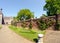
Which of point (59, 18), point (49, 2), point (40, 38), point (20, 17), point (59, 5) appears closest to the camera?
point (40, 38)

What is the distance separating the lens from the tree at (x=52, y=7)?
156 feet

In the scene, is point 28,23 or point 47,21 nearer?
point 47,21

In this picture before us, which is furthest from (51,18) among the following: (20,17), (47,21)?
(20,17)

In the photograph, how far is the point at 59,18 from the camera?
1118 inches

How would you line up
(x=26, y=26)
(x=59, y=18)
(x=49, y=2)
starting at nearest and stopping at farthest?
(x=59, y=18), (x=26, y=26), (x=49, y=2)

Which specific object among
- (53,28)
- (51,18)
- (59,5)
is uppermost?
(59,5)

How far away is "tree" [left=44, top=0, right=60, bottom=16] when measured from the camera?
47.6m

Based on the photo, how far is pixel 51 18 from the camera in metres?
29.4

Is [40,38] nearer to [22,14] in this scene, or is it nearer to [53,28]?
[53,28]

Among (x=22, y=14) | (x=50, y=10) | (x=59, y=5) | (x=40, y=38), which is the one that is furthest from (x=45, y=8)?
(x=40, y=38)

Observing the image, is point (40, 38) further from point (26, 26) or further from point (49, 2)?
point (49, 2)

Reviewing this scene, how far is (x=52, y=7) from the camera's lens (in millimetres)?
50375

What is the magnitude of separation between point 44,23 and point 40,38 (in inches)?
860

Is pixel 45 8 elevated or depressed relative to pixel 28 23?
elevated
